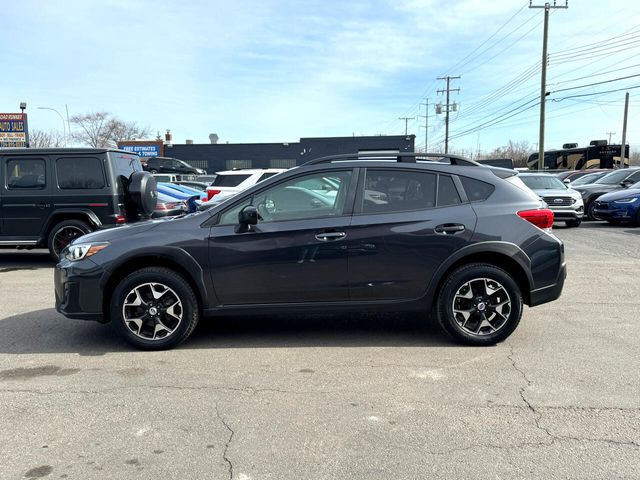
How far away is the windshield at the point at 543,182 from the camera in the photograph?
607 inches

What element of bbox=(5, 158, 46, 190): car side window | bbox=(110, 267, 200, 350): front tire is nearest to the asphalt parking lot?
bbox=(110, 267, 200, 350): front tire

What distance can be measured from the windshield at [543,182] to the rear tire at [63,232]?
12387 millimetres

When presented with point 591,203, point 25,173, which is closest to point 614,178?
point 591,203

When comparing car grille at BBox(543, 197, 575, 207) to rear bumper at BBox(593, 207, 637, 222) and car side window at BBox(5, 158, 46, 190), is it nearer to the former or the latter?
rear bumper at BBox(593, 207, 637, 222)

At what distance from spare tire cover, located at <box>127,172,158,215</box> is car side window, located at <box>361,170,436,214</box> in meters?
5.57

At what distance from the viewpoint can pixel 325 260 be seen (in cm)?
468

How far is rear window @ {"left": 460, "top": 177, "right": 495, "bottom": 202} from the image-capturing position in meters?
4.88

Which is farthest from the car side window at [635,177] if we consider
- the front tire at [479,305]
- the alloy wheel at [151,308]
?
the alloy wheel at [151,308]

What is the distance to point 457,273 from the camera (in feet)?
15.5

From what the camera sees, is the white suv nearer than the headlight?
No

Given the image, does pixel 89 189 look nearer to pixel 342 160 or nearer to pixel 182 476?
pixel 342 160

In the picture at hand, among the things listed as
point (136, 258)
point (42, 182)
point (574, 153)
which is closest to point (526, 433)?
point (136, 258)

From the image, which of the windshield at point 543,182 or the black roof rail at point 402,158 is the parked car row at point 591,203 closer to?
the windshield at point 543,182

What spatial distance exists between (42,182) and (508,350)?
821cm
